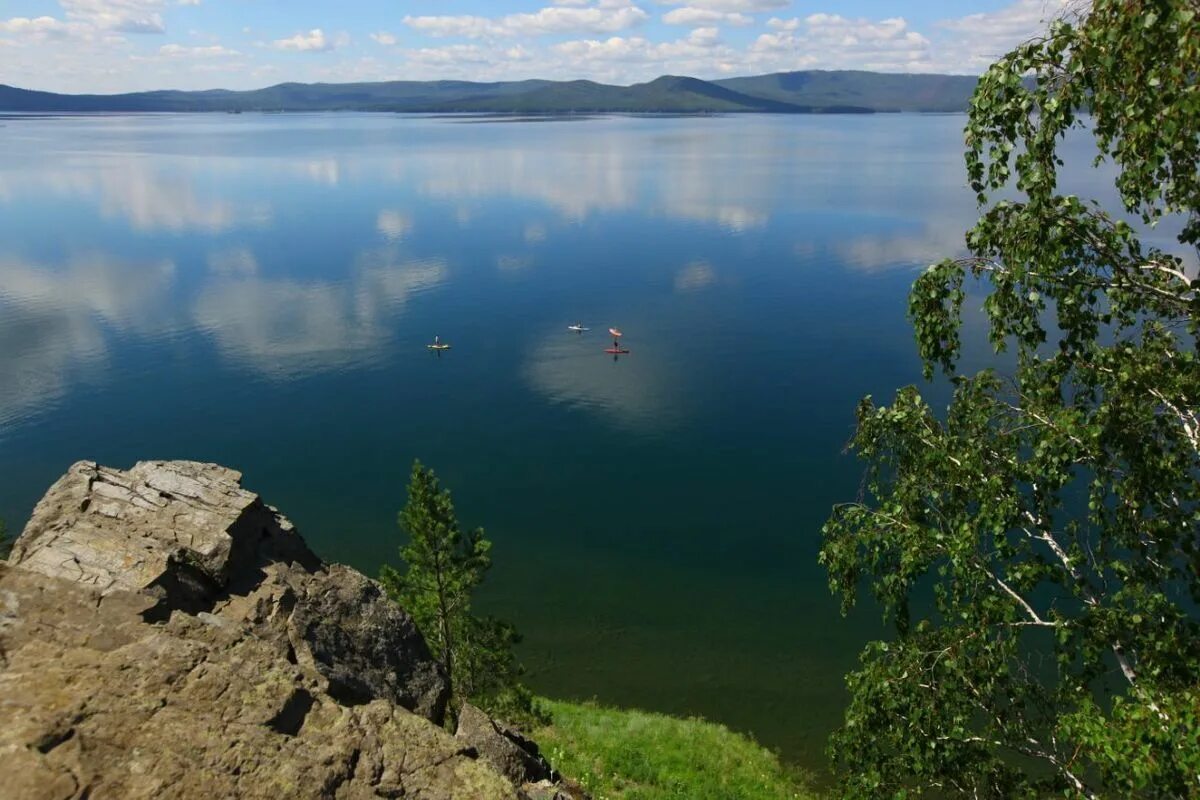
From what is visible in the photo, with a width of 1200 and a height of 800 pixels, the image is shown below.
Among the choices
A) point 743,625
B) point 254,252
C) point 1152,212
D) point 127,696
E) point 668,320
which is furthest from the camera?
point 254,252

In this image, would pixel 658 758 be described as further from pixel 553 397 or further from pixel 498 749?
pixel 553 397

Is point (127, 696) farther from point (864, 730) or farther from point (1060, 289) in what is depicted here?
point (1060, 289)

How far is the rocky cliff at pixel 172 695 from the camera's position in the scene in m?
9.60

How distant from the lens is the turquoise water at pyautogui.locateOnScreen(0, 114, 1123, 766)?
4694 cm

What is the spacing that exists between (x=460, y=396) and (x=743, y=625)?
44575 mm

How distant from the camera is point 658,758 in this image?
31.3 m

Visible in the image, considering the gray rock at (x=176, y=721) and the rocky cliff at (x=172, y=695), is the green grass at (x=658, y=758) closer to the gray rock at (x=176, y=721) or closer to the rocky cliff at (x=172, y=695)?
the rocky cliff at (x=172, y=695)

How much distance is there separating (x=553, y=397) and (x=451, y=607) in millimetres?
51351

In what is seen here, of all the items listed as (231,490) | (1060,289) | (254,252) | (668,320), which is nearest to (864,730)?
(1060,289)

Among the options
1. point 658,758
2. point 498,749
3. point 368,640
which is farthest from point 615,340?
point 498,749

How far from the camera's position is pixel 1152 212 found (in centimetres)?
1220

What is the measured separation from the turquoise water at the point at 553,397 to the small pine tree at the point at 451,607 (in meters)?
14.0

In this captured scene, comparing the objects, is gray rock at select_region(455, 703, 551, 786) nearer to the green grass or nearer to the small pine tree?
the green grass

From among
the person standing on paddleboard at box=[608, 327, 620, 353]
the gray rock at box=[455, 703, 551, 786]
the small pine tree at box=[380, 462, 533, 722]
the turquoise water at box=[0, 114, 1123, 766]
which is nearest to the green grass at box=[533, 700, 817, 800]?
the turquoise water at box=[0, 114, 1123, 766]
